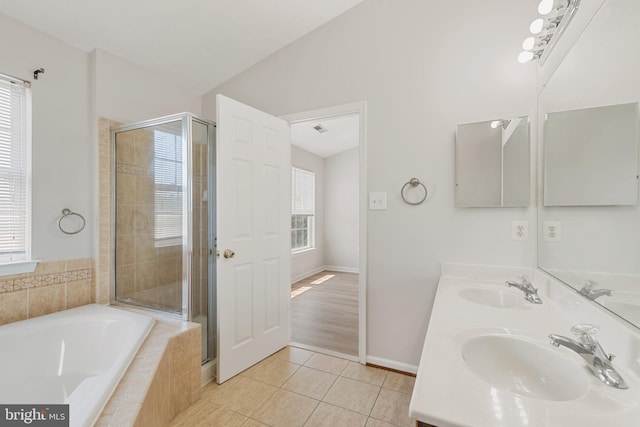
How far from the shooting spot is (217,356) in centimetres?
204

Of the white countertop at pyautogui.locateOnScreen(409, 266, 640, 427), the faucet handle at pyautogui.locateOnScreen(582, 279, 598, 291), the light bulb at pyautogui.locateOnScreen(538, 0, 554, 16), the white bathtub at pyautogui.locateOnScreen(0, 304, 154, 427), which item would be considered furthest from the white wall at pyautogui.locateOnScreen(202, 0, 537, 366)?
the white bathtub at pyautogui.locateOnScreen(0, 304, 154, 427)

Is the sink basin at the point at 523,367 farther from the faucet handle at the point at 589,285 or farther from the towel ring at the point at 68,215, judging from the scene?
the towel ring at the point at 68,215

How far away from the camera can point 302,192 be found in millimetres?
5523

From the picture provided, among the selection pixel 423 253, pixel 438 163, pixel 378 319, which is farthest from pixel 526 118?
pixel 378 319

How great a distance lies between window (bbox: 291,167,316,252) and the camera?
5301mm

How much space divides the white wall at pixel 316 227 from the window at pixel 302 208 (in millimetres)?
126

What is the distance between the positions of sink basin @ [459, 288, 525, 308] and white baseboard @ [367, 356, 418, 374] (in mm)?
857

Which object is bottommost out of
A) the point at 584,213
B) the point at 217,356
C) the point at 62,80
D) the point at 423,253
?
the point at 217,356

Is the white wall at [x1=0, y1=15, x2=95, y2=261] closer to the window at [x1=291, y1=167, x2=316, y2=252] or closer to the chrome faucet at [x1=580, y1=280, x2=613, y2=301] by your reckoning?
the chrome faucet at [x1=580, y1=280, x2=613, y2=301]

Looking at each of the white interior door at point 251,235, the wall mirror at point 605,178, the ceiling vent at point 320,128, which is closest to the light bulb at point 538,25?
the wall mirror at point 605,178

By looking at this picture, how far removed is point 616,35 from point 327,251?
5500mm

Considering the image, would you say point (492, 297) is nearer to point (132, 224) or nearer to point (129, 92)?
point (132, 224)

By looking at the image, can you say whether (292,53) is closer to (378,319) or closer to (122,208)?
(122,208)

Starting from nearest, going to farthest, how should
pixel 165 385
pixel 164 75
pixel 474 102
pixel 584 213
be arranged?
pixel 584 213
pixel 165 385
pixel 474 102
pixel 164 75
